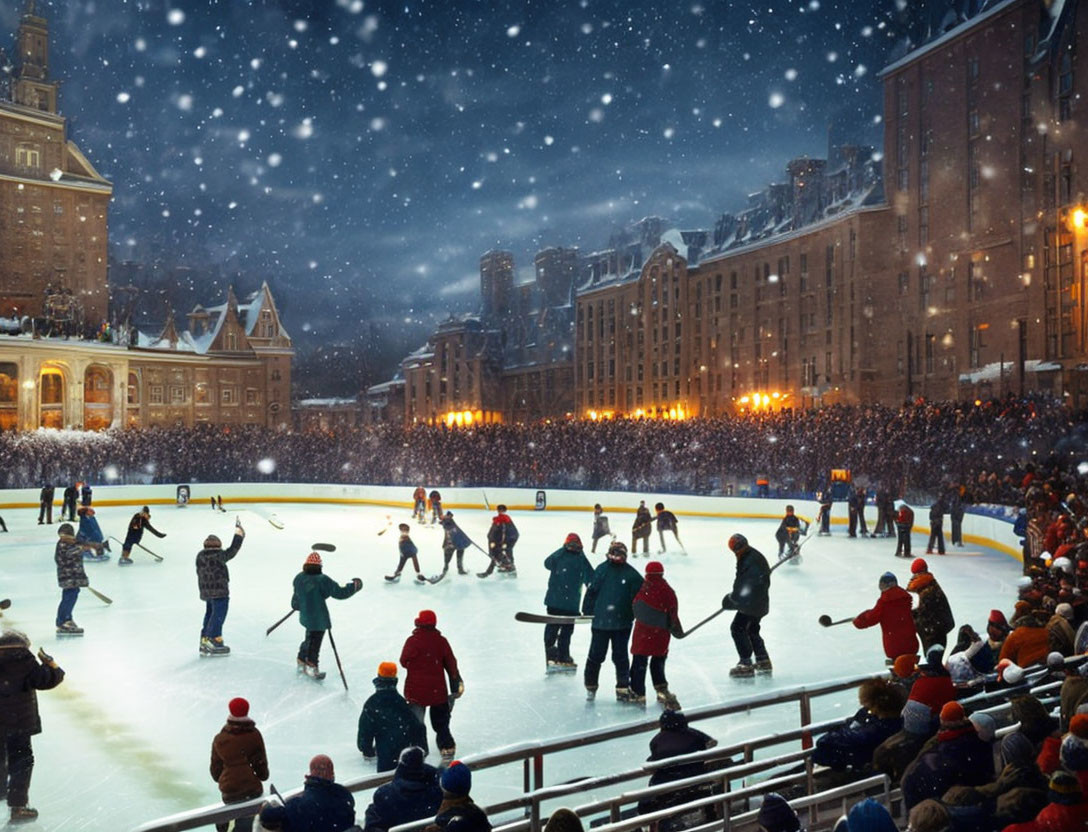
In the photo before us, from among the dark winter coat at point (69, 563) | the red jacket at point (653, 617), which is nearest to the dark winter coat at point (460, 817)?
the red jacket at point (653, 617)

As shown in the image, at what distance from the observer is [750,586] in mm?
10492

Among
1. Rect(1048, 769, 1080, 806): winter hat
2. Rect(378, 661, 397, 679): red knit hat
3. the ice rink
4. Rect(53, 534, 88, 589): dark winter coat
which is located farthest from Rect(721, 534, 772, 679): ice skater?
Rect(53, 534, 88, 589): dark winter coat

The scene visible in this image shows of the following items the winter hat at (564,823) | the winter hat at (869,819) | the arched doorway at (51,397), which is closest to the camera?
the winter hat at (869,819)

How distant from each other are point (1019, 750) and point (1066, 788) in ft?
2.04

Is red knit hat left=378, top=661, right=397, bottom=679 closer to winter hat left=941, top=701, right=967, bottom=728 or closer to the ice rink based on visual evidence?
the ice rink

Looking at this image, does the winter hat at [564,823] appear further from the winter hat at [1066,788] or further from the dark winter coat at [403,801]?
the winter hat at [1066,788]

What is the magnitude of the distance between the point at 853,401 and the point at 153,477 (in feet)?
91.8

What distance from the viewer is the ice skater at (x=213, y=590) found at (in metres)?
11.9

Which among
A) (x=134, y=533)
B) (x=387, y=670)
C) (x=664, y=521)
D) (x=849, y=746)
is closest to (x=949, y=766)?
(x=849, y=746)

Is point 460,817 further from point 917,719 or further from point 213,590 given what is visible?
point 213,590

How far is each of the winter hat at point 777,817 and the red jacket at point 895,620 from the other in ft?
18.7

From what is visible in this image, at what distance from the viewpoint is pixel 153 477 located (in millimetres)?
35969

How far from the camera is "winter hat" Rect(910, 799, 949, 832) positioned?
4.06 metres

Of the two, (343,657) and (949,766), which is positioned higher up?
(949,766)
